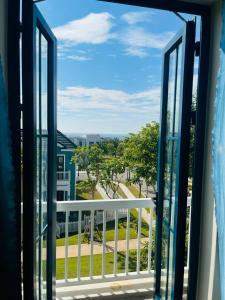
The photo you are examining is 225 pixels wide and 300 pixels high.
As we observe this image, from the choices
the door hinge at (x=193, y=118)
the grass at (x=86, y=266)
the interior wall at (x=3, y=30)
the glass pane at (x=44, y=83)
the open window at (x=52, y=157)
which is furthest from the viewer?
the grass at (x=86, y=266)

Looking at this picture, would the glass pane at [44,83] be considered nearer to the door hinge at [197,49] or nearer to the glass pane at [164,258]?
the door hinge at [197,49]

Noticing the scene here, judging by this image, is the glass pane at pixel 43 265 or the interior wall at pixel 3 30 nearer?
the interior wall at pixel 3 30

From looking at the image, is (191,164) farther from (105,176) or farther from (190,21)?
(105,176)

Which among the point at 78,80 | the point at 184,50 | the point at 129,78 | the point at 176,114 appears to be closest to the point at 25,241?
the point at 176,114

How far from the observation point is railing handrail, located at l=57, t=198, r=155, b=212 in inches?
99.7

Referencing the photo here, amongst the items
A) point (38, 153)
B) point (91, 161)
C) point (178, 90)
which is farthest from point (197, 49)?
point (91, 161)

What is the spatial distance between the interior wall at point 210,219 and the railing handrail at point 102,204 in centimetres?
93

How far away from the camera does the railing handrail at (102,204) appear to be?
253 centimetres

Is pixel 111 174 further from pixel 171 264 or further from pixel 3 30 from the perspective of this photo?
pixel 3 30

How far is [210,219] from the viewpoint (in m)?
1.77

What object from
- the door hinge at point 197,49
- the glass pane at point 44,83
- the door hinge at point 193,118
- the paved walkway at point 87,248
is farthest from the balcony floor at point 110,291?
the door hinge at point 197,49

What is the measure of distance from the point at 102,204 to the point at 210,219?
1.15 metres

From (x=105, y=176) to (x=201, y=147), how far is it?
4579mm

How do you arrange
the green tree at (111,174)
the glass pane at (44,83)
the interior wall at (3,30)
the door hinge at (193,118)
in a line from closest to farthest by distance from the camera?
the interior wall at (3,30) < the glass pane at (44,83) < the door hinge at (193,118) < the green tree at (111,174)
